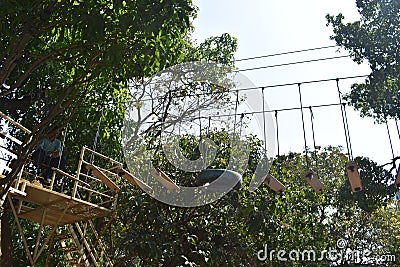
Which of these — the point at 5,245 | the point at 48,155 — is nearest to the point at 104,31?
the point at 48,155

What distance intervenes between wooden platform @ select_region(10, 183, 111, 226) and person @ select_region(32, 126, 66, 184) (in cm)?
34

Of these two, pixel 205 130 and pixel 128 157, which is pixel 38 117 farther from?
pixel 205 130

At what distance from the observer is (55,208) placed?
5188 millimetres

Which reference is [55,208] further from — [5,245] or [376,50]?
[376,50]

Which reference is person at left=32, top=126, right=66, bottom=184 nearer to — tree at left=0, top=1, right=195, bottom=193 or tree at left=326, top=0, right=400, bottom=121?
tree at left=0, top=1, right=195, bottom=193

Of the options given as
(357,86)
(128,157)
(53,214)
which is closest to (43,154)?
(53,214)

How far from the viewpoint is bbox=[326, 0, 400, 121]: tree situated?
6758mm

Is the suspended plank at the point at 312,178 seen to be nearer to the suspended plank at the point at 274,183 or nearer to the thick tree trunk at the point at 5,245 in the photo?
the suspended plank at the point at 274,183

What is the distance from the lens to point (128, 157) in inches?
301

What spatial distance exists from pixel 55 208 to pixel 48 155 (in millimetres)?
637

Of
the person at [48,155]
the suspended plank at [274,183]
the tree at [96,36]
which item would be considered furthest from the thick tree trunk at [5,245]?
the suspended plank at [274,183]

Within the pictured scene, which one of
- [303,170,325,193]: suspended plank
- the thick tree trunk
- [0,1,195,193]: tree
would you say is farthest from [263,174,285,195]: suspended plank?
the thick tree trunk

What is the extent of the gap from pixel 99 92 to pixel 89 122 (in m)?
0.44

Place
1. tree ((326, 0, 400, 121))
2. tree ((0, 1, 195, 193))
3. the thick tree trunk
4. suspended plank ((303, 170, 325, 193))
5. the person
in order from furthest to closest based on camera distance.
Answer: tree ((326, 0, 400, 121)) < the thick tree trunk < the person < suspended plank ((303, 170, 325, 193)) < tree ((0, 1, 195, 193))
